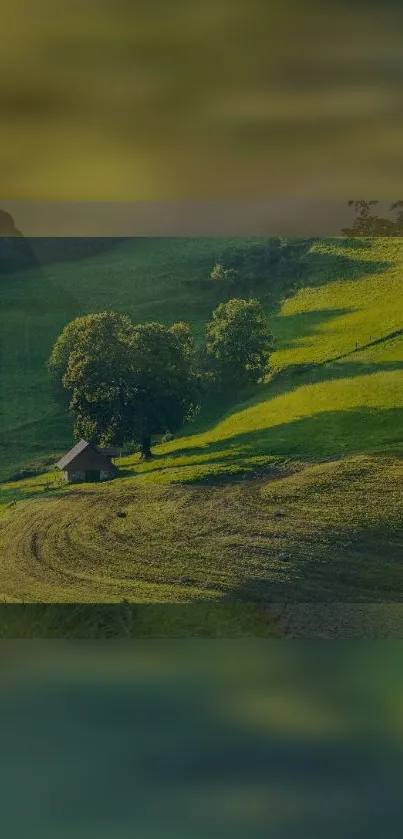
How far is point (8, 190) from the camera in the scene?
8.96 metres

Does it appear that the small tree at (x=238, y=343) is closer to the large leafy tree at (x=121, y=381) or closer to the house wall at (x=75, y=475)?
the large leafy tree at (x=121, y=381)

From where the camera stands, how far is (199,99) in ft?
28.5

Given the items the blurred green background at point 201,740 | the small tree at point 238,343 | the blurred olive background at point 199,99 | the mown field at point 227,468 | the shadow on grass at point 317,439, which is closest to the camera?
the blurred green background at point 201,740

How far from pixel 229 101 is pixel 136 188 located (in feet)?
2.76

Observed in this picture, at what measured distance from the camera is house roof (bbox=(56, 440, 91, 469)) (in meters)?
8.95

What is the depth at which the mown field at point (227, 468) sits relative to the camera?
8594mm

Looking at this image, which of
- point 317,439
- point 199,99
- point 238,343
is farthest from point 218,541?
point 199,99

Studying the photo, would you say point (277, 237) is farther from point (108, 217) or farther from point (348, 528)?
point (348, 528)

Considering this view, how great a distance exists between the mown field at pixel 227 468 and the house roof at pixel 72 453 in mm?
62

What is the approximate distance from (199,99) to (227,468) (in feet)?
7.78

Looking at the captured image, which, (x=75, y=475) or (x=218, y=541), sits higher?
(x=75, y=475)

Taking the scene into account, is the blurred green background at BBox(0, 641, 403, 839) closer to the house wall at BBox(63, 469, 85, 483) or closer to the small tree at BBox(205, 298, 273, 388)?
the house wall at BBox(63, 469, 85, 483)

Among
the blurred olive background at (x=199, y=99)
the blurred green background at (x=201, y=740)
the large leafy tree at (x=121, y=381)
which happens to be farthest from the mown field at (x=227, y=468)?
the blurred olive background at (x=199, y=99)

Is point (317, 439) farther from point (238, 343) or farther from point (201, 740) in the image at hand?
point (201, 740)
